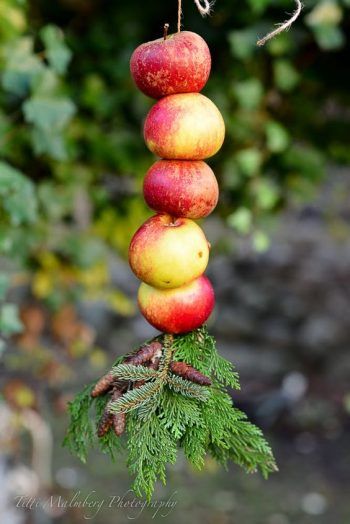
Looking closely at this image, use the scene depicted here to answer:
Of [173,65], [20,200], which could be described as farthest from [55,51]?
[173,65]

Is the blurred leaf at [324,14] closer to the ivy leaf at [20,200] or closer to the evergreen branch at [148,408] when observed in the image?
the ivy leaf at [20,200]

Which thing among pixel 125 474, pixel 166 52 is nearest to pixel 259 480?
pixel 125 474

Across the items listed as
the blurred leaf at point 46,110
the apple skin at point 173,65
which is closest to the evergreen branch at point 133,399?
the apple skin at point 173,65

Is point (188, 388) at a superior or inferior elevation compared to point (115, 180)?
inferior

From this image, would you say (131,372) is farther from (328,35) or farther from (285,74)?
(285,74)

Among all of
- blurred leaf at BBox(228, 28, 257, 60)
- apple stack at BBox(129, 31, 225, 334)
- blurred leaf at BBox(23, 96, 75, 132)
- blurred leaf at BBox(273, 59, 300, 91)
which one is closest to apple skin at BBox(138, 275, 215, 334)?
apple stack at BBox(129, 31, 225, 334)
